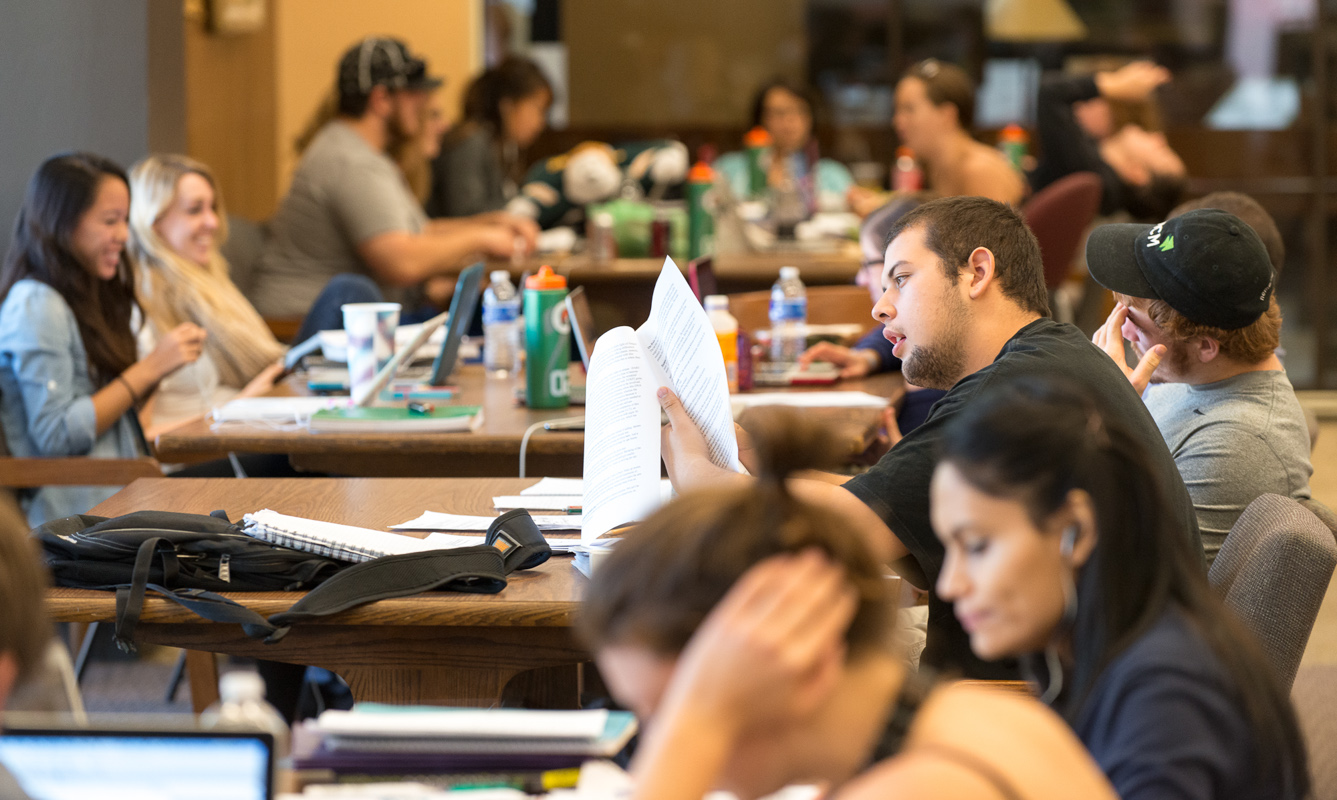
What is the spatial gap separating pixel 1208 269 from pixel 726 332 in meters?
1.08

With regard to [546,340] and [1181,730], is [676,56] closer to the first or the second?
[546,340]

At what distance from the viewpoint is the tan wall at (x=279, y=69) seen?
517 centimetres

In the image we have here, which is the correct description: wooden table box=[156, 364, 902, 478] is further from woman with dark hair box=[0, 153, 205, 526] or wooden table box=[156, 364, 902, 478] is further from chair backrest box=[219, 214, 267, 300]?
chair backrest box=[219, 214, 267, 300]

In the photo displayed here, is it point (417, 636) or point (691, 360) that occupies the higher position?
point (691, 360)

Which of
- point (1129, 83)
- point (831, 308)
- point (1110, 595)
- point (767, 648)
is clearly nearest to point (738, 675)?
point (767, 648)

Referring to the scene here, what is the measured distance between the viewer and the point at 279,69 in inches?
241

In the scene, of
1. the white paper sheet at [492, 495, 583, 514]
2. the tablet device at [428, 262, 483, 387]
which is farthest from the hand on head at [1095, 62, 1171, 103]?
the white paper sheet at [492, 495, 583, 514]

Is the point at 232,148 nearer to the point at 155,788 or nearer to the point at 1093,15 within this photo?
the point at 1093,15

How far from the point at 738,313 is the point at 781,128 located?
2.60 metres

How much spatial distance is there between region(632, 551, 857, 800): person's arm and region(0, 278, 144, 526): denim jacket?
7.73 ft

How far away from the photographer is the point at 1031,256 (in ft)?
6.22

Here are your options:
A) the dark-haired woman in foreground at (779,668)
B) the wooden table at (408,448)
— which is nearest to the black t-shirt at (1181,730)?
the dark-haired woman in foreground at (779,668)

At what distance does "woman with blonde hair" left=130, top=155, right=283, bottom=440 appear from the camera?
3.27 m

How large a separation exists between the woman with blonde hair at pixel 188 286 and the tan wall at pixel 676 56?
3911mm
